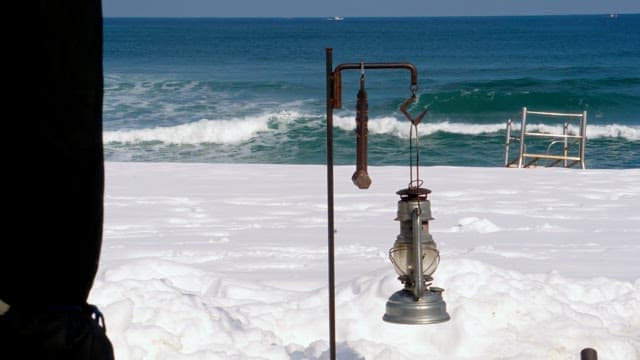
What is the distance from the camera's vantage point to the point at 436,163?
2258 cm

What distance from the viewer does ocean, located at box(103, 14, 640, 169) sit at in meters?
23.8

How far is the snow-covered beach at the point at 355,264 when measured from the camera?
4.36 meters

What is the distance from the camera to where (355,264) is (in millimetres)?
6141

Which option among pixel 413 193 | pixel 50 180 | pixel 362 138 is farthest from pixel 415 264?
pixel 50 180

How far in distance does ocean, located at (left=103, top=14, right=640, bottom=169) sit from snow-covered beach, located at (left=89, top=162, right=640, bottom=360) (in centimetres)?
1239

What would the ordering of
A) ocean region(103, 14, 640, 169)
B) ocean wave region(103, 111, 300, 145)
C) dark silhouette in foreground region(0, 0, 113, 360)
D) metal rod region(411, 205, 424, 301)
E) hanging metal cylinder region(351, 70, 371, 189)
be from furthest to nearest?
ocean wave region(103, 111, 300, 145)
ocean region(103, 14, 640, 169)
hanging metal cylinder region(351, 70, 371, 189)
metal rod region(411, 205, 424, 301)
dark silhouette in foreground region(0, 0, 113, 360)

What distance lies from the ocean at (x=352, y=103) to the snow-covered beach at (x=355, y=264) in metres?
12.4

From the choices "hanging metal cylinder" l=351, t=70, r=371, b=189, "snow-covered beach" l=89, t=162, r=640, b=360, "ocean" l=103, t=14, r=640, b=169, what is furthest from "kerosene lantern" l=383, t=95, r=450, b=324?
"ocean" l=103, t=14, r=640, b=169

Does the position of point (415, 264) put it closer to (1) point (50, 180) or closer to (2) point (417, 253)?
(2) point (417, 253)

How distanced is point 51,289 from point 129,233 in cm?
574

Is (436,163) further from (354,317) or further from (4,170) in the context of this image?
(4,170)

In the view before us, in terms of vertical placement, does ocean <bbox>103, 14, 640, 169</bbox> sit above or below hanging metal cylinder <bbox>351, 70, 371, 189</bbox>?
below

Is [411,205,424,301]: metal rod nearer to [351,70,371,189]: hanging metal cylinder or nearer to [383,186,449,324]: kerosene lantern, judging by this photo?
[383,186,449,324]: kerosene lantern

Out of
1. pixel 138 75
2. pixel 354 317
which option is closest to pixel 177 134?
pixel 138 75
